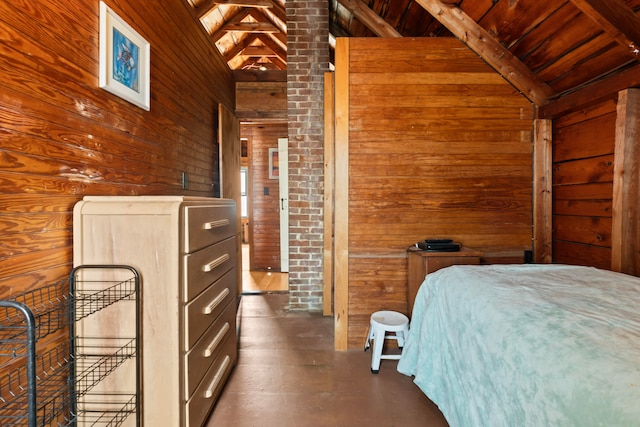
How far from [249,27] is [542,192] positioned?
4285mm

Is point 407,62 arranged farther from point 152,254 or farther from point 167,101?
point 152,254

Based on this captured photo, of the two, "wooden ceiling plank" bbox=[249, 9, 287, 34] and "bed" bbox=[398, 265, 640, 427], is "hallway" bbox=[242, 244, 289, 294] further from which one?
"wooden ceiling plank" bbox=[249, 9, 287, 34]

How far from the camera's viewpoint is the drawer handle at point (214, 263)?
4.96 ft

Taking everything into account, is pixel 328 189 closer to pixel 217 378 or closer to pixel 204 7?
pixel 217 378

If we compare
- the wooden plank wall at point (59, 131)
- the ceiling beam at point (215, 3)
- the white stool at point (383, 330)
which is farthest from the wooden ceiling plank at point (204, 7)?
the white stool at point (383, 330)

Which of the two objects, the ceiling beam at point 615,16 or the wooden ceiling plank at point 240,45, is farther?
the wooden ceiling plank at point 240,45

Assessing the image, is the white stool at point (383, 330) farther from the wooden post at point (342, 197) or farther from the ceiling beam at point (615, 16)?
the ceiling beam at point (615, 16)

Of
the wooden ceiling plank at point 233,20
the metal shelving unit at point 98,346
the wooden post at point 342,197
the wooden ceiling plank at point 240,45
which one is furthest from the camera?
the wooden ceiling plank at point 240,45

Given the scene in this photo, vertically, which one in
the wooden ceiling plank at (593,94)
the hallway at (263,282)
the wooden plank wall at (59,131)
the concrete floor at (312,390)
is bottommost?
the concrete floor at (312,390)

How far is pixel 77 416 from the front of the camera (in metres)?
1.25

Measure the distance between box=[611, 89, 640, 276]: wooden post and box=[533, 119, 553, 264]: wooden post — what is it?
0.53m

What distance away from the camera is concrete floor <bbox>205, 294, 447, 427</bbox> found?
1641 millimetres

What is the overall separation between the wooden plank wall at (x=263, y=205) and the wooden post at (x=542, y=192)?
3.66m

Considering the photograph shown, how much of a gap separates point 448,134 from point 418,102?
13.1 inches
